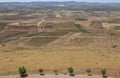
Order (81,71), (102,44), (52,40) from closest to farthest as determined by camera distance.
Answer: (81,71), (102,44), (52,40)

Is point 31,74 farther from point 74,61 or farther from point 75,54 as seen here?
point 75,54

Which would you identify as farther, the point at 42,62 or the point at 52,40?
the point at 52,40

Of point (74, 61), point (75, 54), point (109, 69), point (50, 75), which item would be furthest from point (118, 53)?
point (50, 75)

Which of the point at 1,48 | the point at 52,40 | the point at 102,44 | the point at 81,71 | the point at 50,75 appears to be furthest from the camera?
the point at 52,40

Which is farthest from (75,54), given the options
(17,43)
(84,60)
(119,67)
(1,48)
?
(17,43)

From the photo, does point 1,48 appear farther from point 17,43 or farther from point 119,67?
point 119,67

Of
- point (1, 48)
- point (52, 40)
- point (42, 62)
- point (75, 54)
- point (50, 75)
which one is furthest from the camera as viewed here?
point (52, 40)
